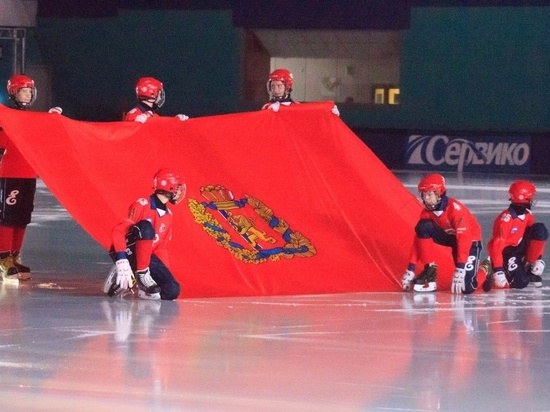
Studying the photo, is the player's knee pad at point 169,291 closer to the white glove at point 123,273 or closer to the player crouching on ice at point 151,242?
the player crouching on ice at point 151,242

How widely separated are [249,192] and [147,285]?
4.17ft

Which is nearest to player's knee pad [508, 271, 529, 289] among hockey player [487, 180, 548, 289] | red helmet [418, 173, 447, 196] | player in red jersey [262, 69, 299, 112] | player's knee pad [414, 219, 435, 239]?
hockey player [487, 180, 548, 289]

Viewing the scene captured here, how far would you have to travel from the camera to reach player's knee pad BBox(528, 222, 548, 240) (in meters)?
7.93

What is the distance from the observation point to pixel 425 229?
7445 millimetres

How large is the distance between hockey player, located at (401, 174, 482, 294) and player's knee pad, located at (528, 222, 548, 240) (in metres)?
0.68

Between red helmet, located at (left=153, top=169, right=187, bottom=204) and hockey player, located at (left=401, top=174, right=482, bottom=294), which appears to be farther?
hockey player, located at (left=401, top=174, right=482, bottom=294)

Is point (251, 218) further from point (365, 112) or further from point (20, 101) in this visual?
point (365, 112)

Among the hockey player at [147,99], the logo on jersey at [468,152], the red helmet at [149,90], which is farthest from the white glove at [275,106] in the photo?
the logo on jersey at [468,152]

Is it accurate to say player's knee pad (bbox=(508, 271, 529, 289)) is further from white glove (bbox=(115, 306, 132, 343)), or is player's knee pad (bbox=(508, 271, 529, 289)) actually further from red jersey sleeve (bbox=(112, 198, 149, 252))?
white glove (bbox=(115, 306, 132, 343))

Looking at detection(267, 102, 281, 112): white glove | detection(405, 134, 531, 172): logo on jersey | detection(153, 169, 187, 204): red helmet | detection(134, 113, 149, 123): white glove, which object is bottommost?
detection(153, 169, 187, 204): red helmet

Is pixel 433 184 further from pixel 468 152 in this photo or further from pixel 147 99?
pixel 468 152

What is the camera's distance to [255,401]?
426cm

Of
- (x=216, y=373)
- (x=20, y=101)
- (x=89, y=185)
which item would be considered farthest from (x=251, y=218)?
(x=216, y=373)

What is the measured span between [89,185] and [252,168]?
1245 mm
